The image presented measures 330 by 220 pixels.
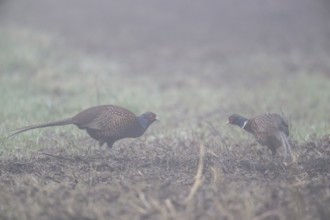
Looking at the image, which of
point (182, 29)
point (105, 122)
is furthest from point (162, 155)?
point (182, 29)

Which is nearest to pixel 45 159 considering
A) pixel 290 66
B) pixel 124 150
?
pixel 124 150

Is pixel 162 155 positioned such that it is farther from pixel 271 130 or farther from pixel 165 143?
pixel 271 130

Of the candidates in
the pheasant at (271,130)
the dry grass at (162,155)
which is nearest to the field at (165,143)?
the dry grass at (162,155)

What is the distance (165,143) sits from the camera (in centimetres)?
725

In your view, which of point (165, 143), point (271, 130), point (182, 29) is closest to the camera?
point (271, 130)

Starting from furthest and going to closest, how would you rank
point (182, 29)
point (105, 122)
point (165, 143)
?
point (182, 29)
point (165, 143)
point (105, 122)

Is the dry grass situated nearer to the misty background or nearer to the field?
the field

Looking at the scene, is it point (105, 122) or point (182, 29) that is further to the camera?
point (182, 29)

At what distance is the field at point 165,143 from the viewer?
4672 mm

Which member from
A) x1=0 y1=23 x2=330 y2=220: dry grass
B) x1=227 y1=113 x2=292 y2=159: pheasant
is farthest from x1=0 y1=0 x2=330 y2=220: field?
x1=227 y1=113 x2=292 y2=159: pheasant

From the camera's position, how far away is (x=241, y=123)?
6.70m

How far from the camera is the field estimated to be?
15.3 feet

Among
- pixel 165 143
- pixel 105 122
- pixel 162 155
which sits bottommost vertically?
pixel 165 143

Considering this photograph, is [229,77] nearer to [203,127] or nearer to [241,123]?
[203,127]
